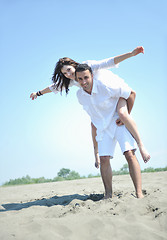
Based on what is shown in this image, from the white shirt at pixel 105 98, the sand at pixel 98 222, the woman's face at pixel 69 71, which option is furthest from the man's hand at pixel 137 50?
the sand at pixel 98 222

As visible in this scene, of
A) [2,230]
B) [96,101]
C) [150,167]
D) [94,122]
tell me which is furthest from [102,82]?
[150,167]

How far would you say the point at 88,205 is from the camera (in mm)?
3014

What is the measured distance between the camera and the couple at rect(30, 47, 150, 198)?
3.35 metres

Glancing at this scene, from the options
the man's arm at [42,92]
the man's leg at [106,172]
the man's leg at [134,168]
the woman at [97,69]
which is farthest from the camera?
the man's arm at [42,92]

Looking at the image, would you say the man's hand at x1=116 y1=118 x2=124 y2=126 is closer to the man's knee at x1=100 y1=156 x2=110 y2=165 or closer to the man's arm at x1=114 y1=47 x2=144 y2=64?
the man's knee at x1=100 y1=156 x2=110 y2=165

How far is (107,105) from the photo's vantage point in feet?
11.4

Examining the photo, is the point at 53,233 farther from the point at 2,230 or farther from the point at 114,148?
the point at 114,148

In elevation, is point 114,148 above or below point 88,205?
above

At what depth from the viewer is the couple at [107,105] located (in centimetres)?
335

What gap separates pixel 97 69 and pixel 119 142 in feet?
3.59

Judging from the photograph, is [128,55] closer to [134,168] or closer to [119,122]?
[119,122]

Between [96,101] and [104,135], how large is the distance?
51 cm

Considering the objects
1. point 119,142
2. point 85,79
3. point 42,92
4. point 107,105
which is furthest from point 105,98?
point 42,92

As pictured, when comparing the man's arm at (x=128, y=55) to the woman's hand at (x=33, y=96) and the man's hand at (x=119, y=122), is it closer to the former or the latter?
the man's hand at (x=119, y=122)
